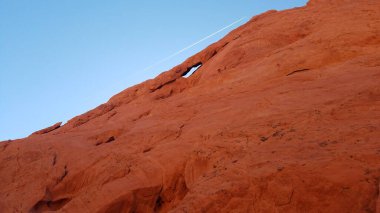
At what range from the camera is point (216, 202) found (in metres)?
8.02

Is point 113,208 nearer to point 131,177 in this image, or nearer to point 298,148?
point 131,177

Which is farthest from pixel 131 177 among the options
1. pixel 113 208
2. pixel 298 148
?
pixel 298 148

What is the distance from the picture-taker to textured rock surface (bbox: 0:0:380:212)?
743cm

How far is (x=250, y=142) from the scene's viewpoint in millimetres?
10930

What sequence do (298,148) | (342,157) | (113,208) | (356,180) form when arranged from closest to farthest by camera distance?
(356,180)
(342,157)
(298,148)
(113,208)

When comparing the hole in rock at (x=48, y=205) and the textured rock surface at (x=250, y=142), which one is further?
the hole in rock at (x=48, y=205)

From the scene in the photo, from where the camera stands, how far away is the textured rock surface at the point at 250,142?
7.43 meters

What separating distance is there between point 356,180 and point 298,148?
211 centimetres

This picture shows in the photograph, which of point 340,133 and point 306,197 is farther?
point 340,133

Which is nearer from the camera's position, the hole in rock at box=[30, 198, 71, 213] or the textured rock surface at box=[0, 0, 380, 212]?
the textured rock surface at box=[0, 0, 380, 212]

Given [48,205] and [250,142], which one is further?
[48,205]

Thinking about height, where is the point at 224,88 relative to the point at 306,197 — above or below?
above

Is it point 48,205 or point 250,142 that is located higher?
point 48,205

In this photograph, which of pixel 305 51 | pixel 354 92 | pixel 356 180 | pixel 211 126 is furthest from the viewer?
pixel 305 51
